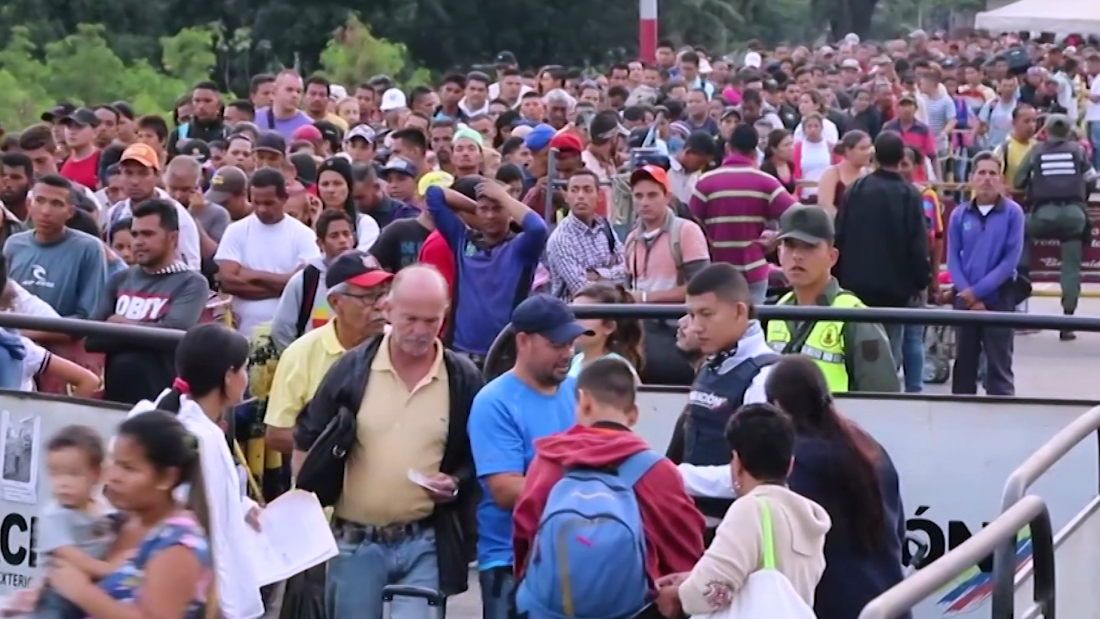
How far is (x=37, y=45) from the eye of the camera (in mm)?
37531

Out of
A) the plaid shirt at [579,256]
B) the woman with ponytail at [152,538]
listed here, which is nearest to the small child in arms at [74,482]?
the woman with ponytail at [152,538]

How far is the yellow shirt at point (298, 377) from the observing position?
6711 mm

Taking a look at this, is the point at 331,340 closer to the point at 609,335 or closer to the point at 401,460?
the point at 401,460

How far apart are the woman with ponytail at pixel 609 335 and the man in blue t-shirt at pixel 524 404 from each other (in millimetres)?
1304

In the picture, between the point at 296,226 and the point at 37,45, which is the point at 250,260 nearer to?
the point at 296,226

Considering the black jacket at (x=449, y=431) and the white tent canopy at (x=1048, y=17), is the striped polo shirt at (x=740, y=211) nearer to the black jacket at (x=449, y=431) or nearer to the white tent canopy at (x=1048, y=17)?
the black jacket at (x=449, y=431)

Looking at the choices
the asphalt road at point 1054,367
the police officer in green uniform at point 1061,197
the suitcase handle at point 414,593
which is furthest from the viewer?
the police officer in green uniform at point 1061,197

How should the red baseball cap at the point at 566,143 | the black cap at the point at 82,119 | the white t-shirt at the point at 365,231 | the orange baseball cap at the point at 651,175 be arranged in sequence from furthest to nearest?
the black cap at the point at 82,119 → the red baseball cap at the point at 566,143 → the white t-shirt at the point at 365,231 → the orange baseball cap at the point at 651,175

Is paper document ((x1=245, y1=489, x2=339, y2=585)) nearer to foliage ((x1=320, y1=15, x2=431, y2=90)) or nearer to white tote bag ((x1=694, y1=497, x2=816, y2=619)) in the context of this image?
white tote bag ((x1=694, y1=497, x2=816, y2=619))

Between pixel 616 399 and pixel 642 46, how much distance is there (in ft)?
102

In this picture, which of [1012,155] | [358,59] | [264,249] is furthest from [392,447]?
[358,59]

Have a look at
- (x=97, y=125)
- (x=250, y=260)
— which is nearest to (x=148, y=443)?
(x=250, y=260)

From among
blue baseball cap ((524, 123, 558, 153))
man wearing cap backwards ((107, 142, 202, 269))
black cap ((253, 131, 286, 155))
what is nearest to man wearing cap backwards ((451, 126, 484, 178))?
blue baseball cap ((524, 123, 558, 153))

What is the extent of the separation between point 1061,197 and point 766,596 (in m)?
12.1
